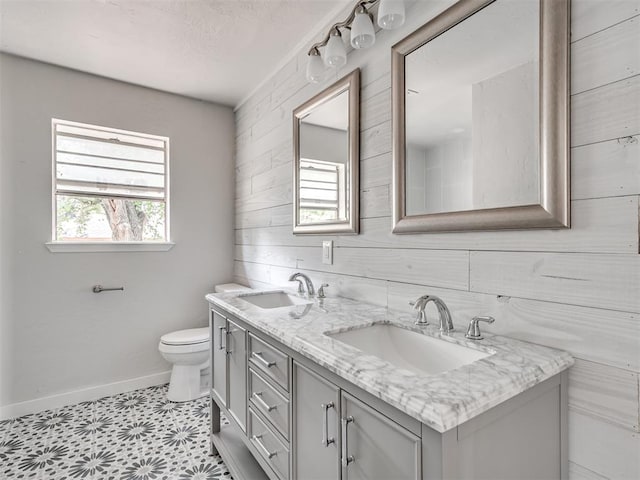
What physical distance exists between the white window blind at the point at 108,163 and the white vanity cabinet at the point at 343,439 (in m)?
2.34

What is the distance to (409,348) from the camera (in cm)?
120

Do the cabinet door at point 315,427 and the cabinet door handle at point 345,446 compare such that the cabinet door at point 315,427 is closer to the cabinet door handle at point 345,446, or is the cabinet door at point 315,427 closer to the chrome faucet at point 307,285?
the cabinet door handle at point 345,446

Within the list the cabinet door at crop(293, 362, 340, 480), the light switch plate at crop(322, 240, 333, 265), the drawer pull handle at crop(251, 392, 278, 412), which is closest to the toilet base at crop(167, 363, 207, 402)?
the drawer pull handle at crop(251, 392, 278, 412)

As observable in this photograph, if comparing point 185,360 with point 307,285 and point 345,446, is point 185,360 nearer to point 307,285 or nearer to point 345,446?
point 307,285

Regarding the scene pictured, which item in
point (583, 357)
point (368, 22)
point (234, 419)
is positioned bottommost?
point (234, 419)

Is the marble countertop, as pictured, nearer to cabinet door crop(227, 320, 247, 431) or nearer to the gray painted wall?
cabinet door crop(227, 320, 247, 431)

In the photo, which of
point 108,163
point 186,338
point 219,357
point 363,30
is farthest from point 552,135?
point 108,163

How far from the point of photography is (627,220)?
83 centimetres

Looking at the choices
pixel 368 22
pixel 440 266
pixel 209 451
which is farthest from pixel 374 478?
pixel 368 22

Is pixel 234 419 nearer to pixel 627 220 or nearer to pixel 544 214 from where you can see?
pixel 544 214

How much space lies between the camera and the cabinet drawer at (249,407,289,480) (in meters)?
1.22

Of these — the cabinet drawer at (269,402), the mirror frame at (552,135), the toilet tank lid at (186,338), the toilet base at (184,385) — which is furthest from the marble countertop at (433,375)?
the toilet base at (184,385)

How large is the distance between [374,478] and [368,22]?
1.60m

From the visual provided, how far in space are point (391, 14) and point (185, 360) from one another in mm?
2419
